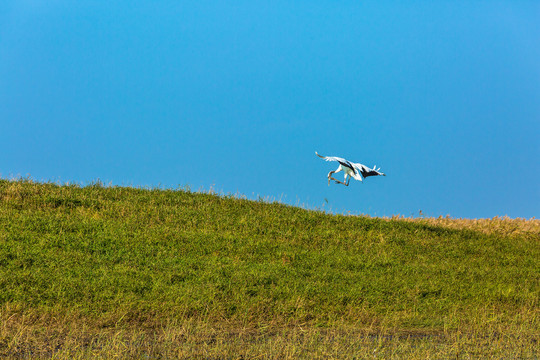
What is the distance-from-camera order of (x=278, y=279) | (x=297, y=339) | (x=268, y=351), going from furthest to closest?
(x=278, y=279) < (x=297, y=339) < (x=268, y=351)

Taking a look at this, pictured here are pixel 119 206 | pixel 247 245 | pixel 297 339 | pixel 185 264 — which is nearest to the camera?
pixel 297 339

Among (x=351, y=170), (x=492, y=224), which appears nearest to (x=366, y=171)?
(x=351, y=170)

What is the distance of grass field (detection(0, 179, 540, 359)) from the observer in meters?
7.11

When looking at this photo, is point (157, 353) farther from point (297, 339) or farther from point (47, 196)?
point (47, 196)

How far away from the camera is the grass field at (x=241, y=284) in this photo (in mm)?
7109

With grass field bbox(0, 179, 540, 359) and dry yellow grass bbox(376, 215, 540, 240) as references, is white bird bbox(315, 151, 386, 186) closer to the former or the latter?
grass field bbox(0, 179, 540, 359)

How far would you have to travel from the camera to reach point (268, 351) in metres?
6.45

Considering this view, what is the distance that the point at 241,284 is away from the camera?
10102 millimetres

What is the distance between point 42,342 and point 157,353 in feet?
5.76

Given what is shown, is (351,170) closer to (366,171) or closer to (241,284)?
(366,171)

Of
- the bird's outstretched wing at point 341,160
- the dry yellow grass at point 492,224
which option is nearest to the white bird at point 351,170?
the bird's outstretched wing at point 341,160

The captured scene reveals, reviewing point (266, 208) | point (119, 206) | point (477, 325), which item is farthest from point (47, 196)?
point (477, 325)

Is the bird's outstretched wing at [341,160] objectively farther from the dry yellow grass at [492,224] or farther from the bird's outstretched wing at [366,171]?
the dry yellow grass at [492,224]

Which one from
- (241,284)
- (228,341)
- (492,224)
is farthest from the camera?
(492,224)
